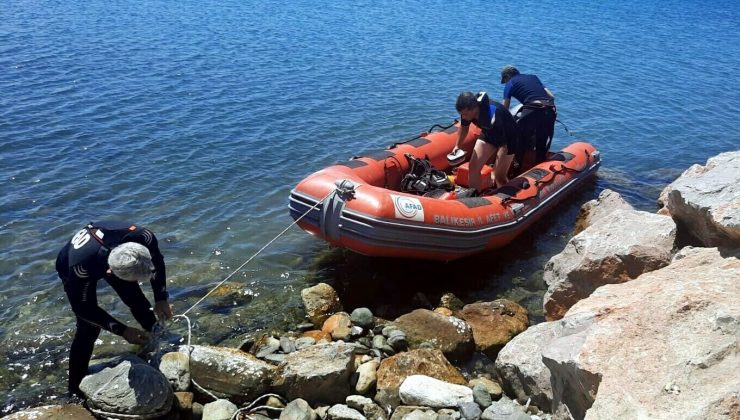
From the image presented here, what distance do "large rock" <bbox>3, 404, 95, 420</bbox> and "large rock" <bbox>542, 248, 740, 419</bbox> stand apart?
3.02 metres

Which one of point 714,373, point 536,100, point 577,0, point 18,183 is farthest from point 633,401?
point 577,0

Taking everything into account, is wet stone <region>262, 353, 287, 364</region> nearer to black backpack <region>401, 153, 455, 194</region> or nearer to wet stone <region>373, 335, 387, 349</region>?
wet stone <region>373, 335, 387, 349</region>

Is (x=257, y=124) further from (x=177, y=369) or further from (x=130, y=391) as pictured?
(x=130, y=391)

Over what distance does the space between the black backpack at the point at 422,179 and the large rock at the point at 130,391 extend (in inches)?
154

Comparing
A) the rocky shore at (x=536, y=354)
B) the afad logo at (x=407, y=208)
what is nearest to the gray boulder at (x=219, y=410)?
the rocky shore at (x=536, y=354)

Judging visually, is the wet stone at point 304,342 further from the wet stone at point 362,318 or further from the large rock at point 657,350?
the large rock at point 657,350

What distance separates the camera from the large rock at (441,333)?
17.5 feet

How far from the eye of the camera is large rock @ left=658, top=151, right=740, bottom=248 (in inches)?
157

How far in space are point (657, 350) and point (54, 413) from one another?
3.71 metres

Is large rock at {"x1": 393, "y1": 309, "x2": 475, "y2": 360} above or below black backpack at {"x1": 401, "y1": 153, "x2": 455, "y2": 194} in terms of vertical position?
below

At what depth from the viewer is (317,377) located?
453cm

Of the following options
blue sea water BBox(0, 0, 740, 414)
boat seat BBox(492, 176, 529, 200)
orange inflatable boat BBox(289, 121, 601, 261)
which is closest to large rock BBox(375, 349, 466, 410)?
blue sea water BBox(0, 0, 740, 414)

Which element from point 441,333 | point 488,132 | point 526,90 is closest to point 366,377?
point 441,333

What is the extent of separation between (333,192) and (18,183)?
446cm
